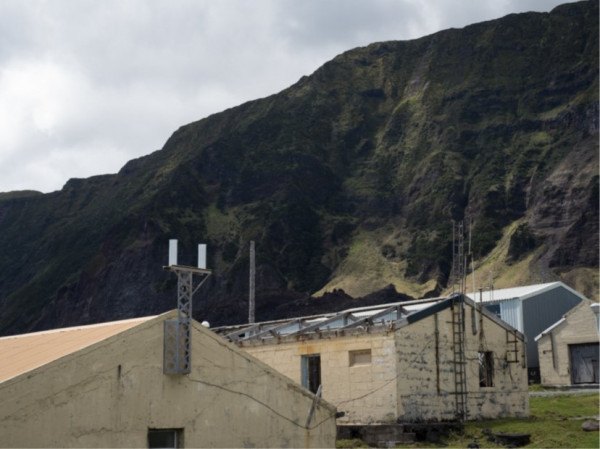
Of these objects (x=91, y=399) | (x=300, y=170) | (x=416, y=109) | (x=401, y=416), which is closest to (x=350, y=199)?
(x=300, y=170)

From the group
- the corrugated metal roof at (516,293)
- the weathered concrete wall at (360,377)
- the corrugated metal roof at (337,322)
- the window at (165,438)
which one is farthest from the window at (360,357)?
the corrugated metal roof at (516,293)

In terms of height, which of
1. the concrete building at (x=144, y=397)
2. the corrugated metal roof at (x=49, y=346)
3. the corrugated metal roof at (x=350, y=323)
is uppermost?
the corrugated metal roof at (x=350, y=323)

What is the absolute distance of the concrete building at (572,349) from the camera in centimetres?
4509

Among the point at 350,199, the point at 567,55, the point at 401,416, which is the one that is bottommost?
the point at 401,416

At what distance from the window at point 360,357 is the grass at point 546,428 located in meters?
3.00

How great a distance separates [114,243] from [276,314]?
5677 centimetres

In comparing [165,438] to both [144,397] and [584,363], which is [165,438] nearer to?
[144,397]

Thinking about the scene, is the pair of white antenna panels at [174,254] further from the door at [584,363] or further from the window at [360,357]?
the door at [584,363]

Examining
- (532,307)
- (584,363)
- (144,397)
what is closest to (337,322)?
(144,397)

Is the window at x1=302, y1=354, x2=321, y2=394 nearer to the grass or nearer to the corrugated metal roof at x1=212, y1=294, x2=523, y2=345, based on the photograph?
the corrugated metal roof at x1=212, y1=294, x2=523, y2=345

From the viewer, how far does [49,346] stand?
58.2ft

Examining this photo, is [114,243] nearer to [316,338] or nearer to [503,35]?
[503,35]

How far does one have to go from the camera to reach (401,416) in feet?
93.4

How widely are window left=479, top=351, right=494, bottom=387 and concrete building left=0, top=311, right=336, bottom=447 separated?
14.9 m
